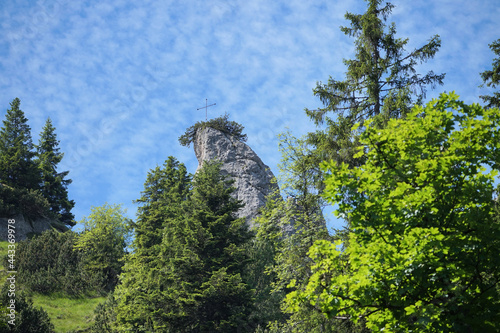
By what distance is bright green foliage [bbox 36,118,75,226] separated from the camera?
59406mm

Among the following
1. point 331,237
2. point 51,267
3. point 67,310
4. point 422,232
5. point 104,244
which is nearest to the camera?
point 422,232

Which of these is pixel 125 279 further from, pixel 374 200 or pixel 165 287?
pixel 374 200

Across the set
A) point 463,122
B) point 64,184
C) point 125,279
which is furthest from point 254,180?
point 463,122

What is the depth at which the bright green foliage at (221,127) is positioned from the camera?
2174 inches

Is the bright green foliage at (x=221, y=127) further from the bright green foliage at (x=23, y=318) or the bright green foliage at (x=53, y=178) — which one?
the bright green foliage at (x=23, y=318)

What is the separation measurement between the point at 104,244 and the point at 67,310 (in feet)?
46.9

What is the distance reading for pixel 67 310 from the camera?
30.9 m

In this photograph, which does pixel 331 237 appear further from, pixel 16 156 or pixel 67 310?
pixel 16 156

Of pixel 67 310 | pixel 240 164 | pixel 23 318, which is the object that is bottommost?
pixel 23 318

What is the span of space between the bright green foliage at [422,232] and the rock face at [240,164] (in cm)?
3974

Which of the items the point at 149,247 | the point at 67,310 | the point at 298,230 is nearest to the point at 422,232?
the point at 298,230

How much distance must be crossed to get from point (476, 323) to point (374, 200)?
300 centimetres

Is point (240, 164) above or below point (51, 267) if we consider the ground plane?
above

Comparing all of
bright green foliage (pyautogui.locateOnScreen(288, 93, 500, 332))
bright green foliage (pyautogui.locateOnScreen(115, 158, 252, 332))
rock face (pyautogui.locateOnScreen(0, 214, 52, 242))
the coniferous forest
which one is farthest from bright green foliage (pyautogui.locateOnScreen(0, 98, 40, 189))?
bright green foliage (pyautogui.locateOnScreen(288, 93, 500, 332))
